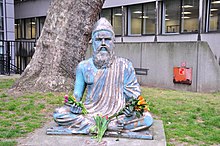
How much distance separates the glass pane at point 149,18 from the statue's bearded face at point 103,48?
12.8 metres

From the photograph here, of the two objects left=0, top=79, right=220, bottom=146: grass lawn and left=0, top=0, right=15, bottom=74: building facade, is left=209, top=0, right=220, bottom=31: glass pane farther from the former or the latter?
left=0, top=0, right=15, bottom=74: building facade

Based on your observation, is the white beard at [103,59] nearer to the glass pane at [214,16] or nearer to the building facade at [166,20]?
the building facade at [166,20]

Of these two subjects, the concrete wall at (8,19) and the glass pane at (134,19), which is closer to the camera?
the glass pane at (134,19)

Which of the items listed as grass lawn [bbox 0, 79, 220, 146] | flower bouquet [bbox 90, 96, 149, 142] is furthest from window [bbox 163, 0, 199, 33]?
flower bouquet [bbox 90, 96, 149, 142]

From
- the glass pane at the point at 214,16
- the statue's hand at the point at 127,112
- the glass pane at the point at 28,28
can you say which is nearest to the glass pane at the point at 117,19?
the glass pane at the point at 214,16

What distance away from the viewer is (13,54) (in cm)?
1972

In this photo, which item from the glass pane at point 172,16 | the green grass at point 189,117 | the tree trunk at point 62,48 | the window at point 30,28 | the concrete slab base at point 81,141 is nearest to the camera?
the concrete slab base at point 81,141

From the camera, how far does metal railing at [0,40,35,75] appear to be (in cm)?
1653

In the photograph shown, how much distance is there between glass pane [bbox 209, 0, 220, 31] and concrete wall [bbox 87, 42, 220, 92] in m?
3.44

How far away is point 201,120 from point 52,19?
5.77 metres

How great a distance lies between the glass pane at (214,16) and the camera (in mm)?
13420

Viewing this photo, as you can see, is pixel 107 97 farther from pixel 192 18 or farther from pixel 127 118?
pixel 192 18

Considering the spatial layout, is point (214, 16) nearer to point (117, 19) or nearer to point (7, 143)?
point (117, 19)

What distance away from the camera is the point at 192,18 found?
14789 mm
